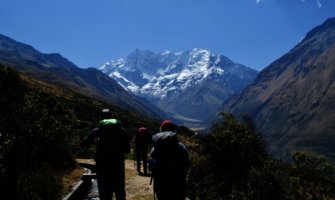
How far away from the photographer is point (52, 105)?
109 ft

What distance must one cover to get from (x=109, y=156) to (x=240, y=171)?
417 inches

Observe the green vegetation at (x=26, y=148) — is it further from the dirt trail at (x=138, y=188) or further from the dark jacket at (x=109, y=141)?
the dirt trail at (x=138, y=188)

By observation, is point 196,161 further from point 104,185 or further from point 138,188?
point 104,185

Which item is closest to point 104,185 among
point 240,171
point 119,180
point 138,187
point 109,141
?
point 119,180

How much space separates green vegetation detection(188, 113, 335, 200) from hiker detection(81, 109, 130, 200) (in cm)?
646

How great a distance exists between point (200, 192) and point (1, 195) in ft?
29.3

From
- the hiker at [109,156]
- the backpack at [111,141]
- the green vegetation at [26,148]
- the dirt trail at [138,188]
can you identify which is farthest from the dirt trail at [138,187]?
the backpack at [111,141]

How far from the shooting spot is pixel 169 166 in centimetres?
1195

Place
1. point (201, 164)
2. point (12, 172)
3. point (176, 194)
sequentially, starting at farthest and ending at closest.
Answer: point (201, 164)
point (12, 172)
point (176, 194)

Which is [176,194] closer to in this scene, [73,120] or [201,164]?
[201,164]

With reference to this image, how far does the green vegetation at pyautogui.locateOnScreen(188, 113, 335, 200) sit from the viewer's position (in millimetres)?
19094

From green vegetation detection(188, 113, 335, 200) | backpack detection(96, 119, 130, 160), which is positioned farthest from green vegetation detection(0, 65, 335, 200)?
backpack detection(96, 119, 130, 160)

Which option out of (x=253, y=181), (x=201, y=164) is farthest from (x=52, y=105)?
(x=253, y=181)

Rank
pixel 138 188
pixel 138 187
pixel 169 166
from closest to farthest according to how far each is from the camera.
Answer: pixel 169 166 → pixel 138 188 → pixel 138 187
